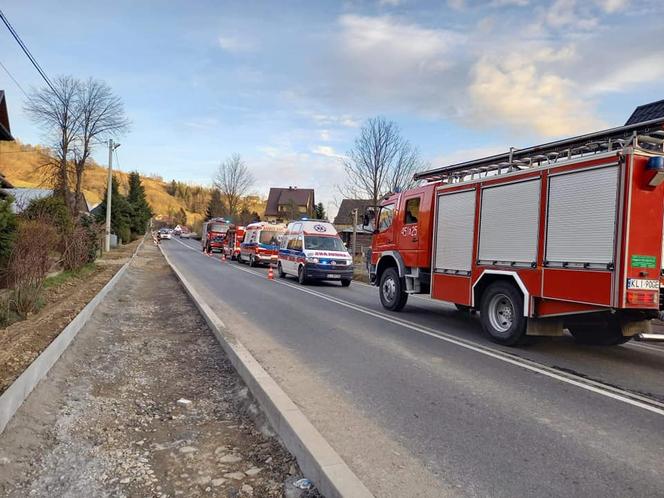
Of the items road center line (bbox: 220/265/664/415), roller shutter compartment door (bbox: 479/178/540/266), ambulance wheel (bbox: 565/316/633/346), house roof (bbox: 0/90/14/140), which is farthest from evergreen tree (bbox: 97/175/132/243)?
ambulance wheel (bbox: 565/316/633/346)

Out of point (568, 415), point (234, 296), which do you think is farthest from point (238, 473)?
point (234, 296)

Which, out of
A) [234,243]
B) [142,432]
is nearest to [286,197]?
[234,243]

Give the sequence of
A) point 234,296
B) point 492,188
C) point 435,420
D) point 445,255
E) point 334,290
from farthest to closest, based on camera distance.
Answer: point 334,290
point 234,296
point 445,255
point 492,188
point 435,420

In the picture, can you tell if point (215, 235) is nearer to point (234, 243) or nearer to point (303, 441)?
point (234, 243)

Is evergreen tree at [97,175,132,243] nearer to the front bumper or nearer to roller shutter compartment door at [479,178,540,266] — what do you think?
the front bumper

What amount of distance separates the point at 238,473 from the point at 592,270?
531 centimetres

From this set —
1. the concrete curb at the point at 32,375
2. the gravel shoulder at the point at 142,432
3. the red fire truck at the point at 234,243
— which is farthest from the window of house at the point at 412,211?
the red fire truck at the point at 234,243

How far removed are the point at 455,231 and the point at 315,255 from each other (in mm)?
10009

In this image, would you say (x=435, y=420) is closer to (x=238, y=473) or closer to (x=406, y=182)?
(x=238, y=473)

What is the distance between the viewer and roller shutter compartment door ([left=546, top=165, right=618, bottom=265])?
6.64 meters

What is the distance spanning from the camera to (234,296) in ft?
47.2

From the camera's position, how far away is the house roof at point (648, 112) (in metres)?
15.6

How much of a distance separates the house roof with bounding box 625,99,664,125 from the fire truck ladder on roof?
9127mm

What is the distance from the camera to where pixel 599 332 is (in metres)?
8.42
